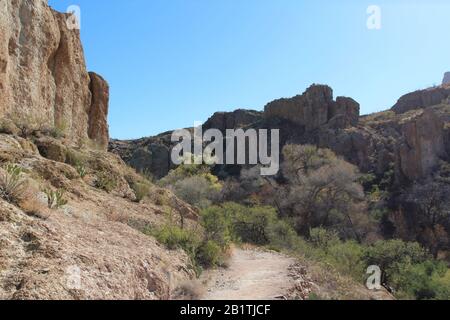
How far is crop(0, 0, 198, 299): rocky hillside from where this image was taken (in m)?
4.75

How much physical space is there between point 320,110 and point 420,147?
576 inches

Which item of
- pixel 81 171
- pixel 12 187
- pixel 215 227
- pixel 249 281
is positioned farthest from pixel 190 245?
pixel 81 171

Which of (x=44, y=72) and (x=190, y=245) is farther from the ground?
(x=44, y=72)

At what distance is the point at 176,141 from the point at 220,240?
52.3 meters

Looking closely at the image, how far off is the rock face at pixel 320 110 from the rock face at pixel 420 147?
31.7 feet

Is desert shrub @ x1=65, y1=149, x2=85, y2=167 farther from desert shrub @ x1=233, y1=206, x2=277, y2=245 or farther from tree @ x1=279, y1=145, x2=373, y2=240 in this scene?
tree @ x1=279, y1=145, x2=373, y2=240

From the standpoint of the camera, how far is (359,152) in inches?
1969

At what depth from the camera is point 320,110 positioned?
55.6 meters

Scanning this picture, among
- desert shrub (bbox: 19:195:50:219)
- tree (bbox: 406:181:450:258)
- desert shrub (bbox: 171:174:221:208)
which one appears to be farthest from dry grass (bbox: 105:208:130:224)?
tree (bbox: 406:181:450:258)

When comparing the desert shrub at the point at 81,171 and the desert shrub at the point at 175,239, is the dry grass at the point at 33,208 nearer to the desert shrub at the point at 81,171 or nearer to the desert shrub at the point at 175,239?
the desert shrub at the point at 175,239

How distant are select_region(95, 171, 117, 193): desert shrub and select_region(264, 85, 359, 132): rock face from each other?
44.3 metres

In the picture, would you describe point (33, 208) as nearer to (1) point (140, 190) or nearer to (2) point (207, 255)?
(2) point (207, 255)

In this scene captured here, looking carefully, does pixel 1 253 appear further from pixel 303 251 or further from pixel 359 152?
pixel 359 152

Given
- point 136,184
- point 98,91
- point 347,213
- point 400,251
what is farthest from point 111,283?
point 347,213
